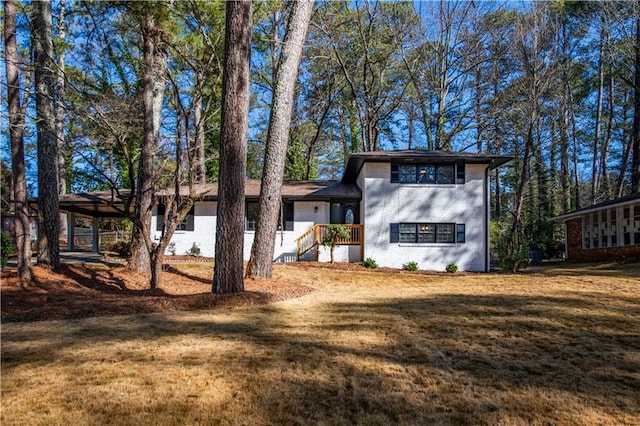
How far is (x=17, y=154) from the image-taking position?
9062 millimetres

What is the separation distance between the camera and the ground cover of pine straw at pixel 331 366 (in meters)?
3.09

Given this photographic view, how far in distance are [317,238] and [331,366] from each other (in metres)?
13.8

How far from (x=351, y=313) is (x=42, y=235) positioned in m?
8.53

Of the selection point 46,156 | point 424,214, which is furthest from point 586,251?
point 46,156

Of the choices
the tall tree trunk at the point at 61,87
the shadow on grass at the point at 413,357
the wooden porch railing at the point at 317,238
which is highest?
the tall tree trunk at the point at 61,87

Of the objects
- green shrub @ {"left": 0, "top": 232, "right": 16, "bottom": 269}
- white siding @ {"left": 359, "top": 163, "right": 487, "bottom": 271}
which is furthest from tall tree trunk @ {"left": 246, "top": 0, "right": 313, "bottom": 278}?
white siding @ {"left": 359, "top": 163, "right": 487, "bottom": 271}

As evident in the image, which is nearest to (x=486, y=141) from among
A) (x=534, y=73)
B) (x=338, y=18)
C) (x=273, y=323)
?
(x=534, y=73)

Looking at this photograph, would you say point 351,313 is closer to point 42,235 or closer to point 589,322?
point 589,322

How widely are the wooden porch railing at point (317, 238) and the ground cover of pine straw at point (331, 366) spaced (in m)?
10.8

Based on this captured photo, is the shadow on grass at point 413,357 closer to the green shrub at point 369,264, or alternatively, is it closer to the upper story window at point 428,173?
the green shrub at point 369,264

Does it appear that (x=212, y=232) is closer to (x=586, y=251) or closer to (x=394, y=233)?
(x=394, y=233)

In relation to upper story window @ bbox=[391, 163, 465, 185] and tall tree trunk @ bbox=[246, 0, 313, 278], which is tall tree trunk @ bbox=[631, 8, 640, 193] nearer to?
upper story window @ bbox=[391, 163, 465, 185]

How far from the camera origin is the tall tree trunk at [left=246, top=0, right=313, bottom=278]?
414 inches

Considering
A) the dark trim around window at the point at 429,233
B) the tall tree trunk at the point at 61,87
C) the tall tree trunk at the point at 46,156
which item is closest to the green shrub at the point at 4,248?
the tall tree trunk at the point at 46,156
